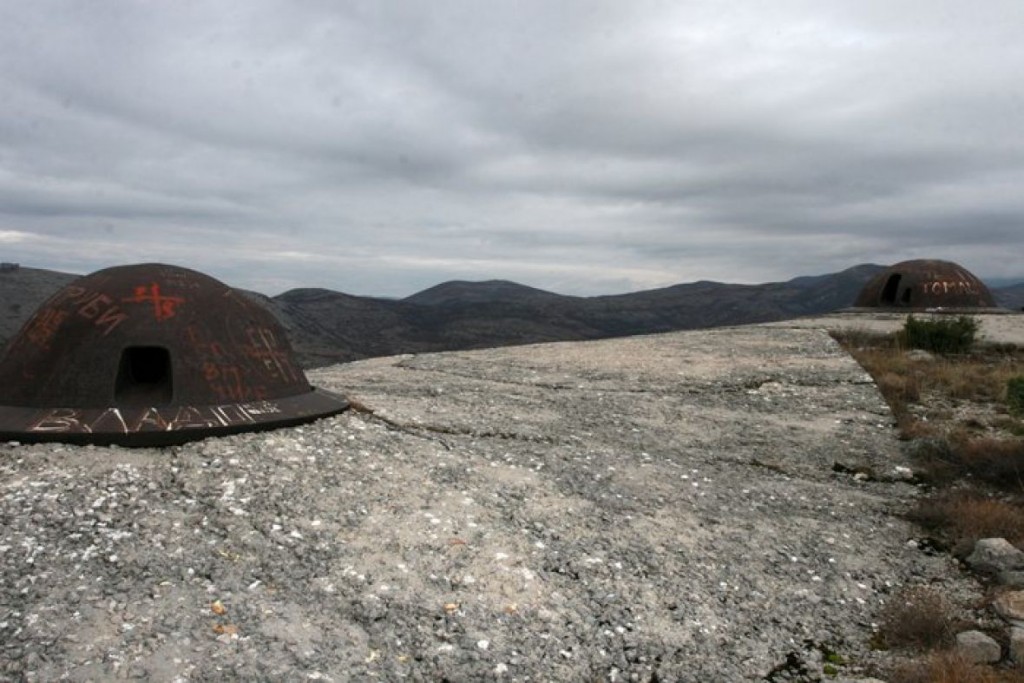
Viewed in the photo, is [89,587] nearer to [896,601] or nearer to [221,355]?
[221,355]

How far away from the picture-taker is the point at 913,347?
45.1ft

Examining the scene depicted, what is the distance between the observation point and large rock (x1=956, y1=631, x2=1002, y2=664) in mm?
3574

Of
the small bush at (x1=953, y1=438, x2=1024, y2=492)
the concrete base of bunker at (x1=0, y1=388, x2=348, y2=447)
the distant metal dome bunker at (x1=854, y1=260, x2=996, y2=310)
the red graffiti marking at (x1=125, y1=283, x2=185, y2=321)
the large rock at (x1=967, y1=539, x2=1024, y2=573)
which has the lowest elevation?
the large rock at (x1=967, y1=539, x2=1024, y2=573)

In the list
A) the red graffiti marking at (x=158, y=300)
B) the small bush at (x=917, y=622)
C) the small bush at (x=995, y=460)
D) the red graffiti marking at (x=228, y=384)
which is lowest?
the small bush at (x=917, y=622)

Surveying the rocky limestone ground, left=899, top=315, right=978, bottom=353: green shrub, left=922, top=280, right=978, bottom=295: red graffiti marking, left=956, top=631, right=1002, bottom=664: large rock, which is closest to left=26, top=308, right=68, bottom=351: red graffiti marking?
the rocky limestone ground

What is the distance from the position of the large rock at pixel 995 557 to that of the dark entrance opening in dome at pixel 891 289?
18.8 meters

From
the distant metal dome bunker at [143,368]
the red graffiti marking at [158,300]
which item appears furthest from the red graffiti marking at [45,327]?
the red graffiti marking at [158,300]

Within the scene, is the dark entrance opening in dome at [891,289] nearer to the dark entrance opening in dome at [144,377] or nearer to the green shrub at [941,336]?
the green shrub at [941,336]

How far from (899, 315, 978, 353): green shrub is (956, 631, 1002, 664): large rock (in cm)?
1124

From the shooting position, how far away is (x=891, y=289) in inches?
859

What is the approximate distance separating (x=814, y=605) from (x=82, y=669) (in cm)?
394

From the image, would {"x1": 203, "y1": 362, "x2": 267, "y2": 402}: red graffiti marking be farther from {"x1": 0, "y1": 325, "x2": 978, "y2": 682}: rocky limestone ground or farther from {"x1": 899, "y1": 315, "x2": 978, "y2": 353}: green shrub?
{"x1": 899, "y1": 315, "x2": 978, "y2": 353}: green shrub

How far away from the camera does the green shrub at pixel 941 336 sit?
13.4 metres

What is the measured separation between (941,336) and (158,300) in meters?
13.5
